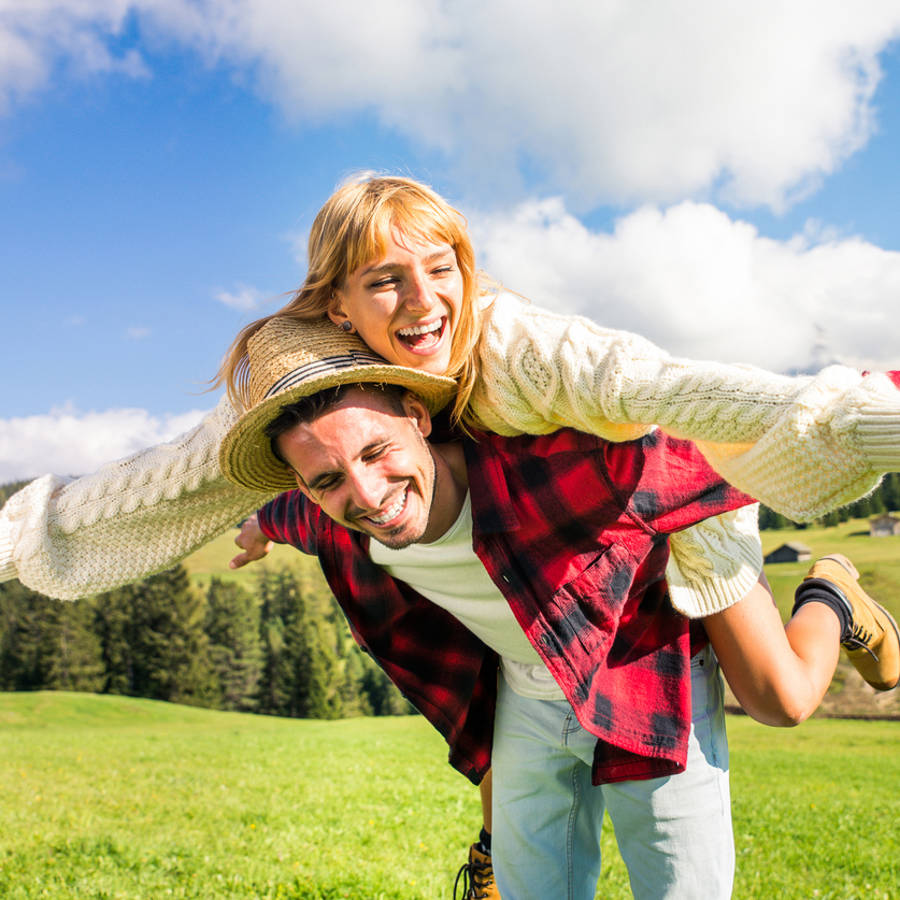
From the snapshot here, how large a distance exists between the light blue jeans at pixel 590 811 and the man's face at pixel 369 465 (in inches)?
39.4

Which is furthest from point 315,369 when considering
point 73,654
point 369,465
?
point 73,654

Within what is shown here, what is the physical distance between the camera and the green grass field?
4934mm

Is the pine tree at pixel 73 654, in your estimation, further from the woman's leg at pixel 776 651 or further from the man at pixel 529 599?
the woman's leg at pixel 776 651

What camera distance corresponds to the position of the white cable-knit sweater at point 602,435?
5.47 feet

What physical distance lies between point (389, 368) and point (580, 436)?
0.64 metres

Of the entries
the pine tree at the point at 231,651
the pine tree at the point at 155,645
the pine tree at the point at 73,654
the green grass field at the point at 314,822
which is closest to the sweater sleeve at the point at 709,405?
the green grass field at the point at 314,822

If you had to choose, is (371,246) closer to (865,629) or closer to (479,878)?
(865,629)

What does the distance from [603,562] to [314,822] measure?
5.89 meters

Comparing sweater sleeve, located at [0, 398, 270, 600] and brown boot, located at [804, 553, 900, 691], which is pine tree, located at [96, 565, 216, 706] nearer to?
sweater sleeve, located at [0, 398, 270, 600]

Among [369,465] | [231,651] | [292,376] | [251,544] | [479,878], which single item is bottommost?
[231,651]

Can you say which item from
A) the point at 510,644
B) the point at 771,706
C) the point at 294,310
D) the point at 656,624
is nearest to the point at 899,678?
the point at 771,706

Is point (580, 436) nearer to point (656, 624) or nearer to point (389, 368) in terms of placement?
point (389, 368)

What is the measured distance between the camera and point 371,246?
100 inches

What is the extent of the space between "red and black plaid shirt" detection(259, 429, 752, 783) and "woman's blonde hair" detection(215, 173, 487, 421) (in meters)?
0.38
